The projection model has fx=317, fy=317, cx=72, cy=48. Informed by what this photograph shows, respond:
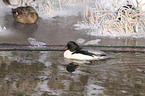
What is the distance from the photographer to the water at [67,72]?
636cm

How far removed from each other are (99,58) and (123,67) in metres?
0.91

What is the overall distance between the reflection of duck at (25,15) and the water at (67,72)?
2.89 metres

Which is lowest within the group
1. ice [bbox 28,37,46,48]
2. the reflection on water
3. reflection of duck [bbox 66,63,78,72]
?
ice [bbox 28,37,46,48]

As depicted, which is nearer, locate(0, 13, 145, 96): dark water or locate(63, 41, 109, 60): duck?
locate(0, 13, 145, 96): dark water

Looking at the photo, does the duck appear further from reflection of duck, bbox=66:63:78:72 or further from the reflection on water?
reflection of duck, bbox=66:63:78:72

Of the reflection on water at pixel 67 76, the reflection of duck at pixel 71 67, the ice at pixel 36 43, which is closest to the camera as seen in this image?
the reflection on water at pixel 67 76

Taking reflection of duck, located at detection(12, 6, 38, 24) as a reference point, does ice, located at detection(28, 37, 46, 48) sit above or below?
below

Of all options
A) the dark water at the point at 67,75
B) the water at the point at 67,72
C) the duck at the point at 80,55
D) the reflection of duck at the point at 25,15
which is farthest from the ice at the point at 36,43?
the reflection of duck at the point at 25,15

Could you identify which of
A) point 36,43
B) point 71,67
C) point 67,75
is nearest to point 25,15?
point 36,43

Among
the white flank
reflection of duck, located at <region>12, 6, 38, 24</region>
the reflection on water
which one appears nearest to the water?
the reflection on water

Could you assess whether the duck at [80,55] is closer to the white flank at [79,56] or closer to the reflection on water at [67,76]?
the white flank at [79,56]

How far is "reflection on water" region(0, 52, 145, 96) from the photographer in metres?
6.32

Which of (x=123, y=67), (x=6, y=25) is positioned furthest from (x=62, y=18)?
(x=123, y=67)

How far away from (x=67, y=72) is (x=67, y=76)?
0.29 meters
